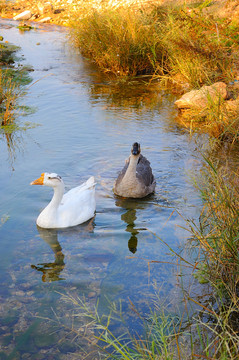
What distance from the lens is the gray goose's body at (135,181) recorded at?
7602mm

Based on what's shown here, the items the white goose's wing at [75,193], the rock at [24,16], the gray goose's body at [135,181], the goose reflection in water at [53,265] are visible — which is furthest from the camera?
the rock at [24,16]

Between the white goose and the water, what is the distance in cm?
14

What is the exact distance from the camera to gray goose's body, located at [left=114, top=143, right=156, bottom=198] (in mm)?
7602

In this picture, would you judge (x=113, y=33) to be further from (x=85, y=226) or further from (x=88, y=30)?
(x=85, y=226)

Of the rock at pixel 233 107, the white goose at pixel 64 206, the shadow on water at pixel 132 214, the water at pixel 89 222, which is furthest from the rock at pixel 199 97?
the white goose at pixel 64 206

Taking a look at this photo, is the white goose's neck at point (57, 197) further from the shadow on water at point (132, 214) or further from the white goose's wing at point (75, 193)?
the shadow on water at point (132, 214)

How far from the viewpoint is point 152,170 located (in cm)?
870

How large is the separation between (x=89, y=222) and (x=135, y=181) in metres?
1.07

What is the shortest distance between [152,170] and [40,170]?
2.07 meters

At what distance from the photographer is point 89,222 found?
7.02 m

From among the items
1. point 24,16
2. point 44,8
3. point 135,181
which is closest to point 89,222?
point 135,181

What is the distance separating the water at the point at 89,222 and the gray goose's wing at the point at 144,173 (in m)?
0.26

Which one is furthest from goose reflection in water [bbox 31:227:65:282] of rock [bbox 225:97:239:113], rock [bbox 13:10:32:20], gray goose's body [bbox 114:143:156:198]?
rock [bbox 13:10:32:20]

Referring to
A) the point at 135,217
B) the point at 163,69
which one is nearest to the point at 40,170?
the point at 135,217
